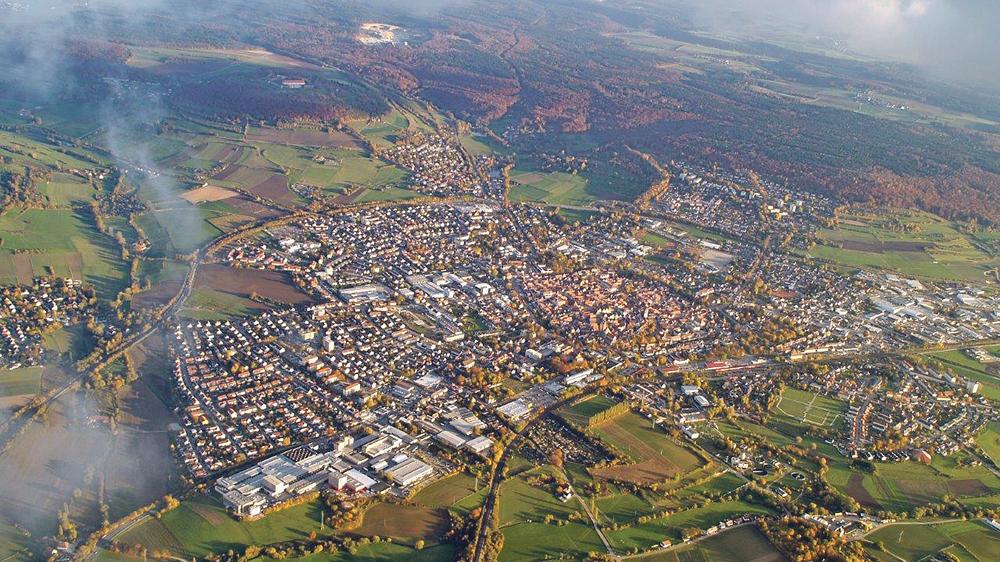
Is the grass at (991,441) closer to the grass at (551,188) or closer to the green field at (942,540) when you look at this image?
the green field at (942,540)

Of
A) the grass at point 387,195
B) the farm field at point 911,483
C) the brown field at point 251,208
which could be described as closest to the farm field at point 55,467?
the brown field at point 251,208

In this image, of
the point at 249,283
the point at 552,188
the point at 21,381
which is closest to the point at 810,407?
the point at 249,283

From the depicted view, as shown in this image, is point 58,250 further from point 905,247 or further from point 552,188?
point 905,247

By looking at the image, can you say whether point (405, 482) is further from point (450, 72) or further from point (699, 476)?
point (450, 72)

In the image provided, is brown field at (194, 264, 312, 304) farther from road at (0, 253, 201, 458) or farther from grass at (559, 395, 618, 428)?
grass at (559, 395, 618, 428)

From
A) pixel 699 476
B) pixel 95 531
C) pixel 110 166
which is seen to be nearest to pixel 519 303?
pixel 699 476

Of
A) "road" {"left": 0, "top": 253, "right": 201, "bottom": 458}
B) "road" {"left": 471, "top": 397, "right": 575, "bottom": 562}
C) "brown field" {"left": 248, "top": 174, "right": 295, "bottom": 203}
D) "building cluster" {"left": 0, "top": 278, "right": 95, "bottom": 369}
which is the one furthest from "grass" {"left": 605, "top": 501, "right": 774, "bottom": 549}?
"brown field" {"left": 248, "top": 174, "right": 295, "bottom": 203}
